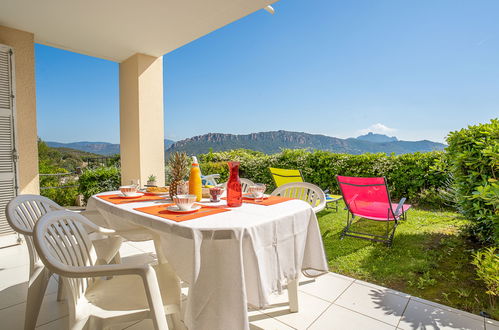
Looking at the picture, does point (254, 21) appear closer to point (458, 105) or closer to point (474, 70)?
point (474, 70)

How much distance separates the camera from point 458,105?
119ft

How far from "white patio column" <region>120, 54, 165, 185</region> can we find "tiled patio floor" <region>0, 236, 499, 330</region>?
2718 millimetres

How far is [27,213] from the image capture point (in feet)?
5.61

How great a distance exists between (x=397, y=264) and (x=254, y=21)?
12763 millimetres

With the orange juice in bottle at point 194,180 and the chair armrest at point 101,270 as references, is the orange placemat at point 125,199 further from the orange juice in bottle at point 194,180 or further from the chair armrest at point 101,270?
the chair armrest at point 101,270

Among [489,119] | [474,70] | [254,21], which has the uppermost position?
[474,70]

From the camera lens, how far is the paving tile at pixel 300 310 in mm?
1737

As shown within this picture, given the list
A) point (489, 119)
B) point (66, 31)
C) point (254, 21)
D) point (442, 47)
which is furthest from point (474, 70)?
point (66, 31)

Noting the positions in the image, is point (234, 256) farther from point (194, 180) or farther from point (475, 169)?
point (475, 169)

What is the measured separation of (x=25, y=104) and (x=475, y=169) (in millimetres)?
5854

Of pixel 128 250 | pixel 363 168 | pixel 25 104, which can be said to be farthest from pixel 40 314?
pixel 363 168

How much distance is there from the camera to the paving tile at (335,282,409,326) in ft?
5.93

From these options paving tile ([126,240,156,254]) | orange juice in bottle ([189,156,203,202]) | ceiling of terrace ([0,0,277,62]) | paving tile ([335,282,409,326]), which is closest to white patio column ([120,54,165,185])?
ceiling of terrace ([0,0,277,62])

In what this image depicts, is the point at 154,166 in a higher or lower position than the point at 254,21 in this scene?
lower
